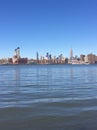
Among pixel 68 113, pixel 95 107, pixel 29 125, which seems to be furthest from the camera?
pixel 95 107

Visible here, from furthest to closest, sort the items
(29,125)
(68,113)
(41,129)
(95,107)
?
1. (95,107)
2. (68,113)
3. (29,125)
4. (41,129)

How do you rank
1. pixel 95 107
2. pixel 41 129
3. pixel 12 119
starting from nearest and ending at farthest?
pixel 41 129
pixel 12 119
pixel 95 107

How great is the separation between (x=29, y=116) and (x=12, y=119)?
1.21 meters

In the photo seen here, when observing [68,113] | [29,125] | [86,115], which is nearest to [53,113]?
[68,113]

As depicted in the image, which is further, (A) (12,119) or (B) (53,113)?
(B) (53,113)

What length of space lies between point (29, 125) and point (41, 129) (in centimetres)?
110

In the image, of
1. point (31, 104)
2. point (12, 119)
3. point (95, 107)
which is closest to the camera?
point (12, 119)

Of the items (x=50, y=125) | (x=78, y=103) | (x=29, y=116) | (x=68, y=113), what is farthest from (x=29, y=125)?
(x=78, y=103)

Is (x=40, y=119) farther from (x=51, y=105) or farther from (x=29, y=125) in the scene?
(x=51, y=105)

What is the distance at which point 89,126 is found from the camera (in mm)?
13898

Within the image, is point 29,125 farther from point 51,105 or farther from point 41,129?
point 51,105

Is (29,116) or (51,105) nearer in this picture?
(29,116)

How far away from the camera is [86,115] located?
1650 centimetres

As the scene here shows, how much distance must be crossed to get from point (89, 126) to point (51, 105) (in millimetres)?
6657
